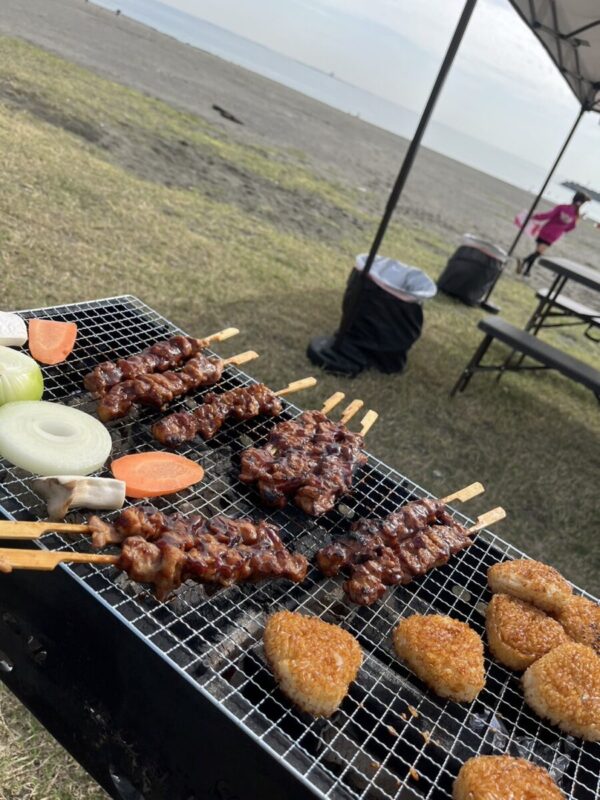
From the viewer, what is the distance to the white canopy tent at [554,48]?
229 inches

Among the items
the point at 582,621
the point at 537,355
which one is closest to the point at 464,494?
the point at 582,621

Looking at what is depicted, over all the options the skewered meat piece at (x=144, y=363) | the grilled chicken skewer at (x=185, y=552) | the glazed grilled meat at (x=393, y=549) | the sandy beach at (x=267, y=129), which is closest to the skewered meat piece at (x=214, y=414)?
the skewered meat piece at (x=144, y=363)

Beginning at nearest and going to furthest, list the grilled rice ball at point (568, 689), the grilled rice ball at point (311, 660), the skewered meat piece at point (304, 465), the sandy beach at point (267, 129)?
the grilled rice ball at point (311, 660)
the grilled rice ball at point (568, 689)
the skewered meat piece at point (304, 465)
the sandy beach at point (267, 129)

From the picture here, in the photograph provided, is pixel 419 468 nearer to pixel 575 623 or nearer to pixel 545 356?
pixel 545 356

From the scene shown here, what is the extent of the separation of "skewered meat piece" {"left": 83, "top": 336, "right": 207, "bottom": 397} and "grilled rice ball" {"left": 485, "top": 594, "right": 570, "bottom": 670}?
238cm

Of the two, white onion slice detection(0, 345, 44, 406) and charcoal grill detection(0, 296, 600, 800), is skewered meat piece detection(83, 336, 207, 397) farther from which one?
charcoal grill detection(0, 296, 600, 800)

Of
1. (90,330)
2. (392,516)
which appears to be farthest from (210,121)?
(392,516)

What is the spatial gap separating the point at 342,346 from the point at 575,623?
16.6 ft

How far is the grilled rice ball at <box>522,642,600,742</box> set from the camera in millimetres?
2498

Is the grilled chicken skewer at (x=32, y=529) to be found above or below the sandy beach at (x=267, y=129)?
below

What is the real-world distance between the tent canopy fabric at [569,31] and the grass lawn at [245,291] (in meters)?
4.52

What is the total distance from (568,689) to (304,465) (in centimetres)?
161

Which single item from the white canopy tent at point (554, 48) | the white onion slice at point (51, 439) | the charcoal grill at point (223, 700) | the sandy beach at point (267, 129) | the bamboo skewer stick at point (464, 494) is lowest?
the charcoal grill at point (223, 700)

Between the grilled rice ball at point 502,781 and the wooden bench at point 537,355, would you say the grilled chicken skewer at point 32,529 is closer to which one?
the grilled rice ball at point 502,781
